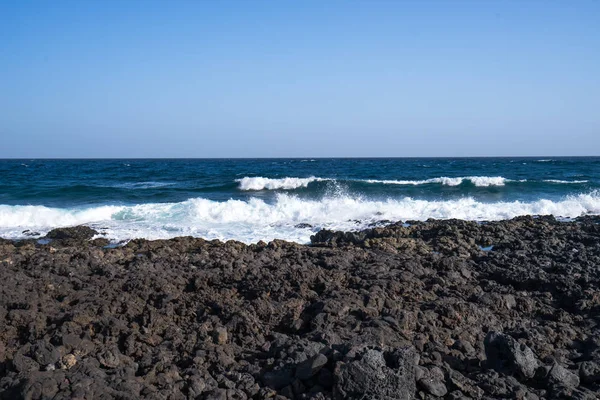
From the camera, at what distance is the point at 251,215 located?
18500 mm

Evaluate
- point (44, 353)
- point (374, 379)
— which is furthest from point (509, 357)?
point (44, 353)

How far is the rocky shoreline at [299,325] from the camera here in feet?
14.3

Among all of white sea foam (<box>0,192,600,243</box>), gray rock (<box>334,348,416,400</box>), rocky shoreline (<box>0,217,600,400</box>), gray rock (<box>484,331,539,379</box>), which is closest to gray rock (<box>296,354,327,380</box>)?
rocky shoreline (<box>0,217,600,400</box>)

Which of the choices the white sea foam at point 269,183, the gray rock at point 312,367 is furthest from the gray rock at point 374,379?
the white sea foam at point 269,183

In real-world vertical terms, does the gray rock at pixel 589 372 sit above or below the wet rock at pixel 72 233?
above

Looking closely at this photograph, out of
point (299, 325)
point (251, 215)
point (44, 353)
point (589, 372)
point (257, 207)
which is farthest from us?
point (257, 207)

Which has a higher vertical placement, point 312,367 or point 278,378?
point 312,367

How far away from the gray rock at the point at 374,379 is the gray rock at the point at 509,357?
0.95 m

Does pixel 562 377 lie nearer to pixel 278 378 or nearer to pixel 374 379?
pixel 374 379

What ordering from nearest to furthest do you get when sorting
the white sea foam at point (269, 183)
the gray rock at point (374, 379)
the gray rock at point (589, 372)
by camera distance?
the gray rock at point (374, 379) → the gray rock at point (589, 372) → the white sea foam at point (269, 183)

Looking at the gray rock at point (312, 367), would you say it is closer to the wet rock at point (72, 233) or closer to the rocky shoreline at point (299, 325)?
the rocky shoreline at point (299, 325)

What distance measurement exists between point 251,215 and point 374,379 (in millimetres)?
14535

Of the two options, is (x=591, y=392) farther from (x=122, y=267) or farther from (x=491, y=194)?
(x=491, y=194)

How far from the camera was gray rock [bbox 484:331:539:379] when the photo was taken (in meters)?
4.65
